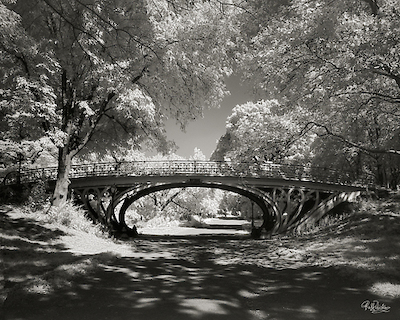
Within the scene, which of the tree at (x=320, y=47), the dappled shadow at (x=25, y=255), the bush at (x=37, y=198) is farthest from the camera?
the bush at (x=37, y=198)

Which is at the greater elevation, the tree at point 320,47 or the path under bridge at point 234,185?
the tree at point 320,47

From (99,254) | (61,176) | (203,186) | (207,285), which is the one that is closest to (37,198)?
(61,176)

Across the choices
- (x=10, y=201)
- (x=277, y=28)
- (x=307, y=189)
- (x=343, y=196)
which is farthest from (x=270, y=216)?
(x=277, y=28)

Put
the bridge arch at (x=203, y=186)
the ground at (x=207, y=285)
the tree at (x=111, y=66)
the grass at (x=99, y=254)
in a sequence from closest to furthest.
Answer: the ground at (x=207, y=285)
the grass at (x=99, y=254)
the tree at (x=111, y=66)
the bridge arch at (x=203, y=186)

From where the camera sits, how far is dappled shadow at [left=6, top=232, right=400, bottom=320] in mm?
5824

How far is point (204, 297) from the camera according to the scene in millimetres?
6965

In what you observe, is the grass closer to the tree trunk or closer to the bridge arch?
the tree trunk

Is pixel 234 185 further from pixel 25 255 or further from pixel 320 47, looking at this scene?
pixel 25 255

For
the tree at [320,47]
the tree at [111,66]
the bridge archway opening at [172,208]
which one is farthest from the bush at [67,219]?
the bridge archway opening at [172,208]

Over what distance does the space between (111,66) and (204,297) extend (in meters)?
7.46

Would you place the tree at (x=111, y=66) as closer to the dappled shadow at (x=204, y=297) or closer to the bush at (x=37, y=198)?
the bush at (x=37, y=198)

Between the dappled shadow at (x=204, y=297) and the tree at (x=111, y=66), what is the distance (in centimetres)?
614

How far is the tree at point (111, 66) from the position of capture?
10.2 meters

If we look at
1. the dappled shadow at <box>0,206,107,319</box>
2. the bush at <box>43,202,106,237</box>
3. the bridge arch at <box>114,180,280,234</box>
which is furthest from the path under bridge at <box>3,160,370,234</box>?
the dappled shadow at <box>0,206,107,319</box>
